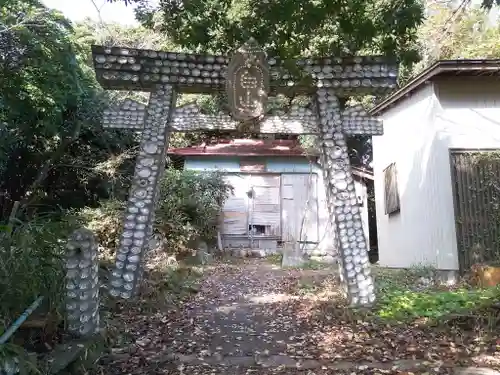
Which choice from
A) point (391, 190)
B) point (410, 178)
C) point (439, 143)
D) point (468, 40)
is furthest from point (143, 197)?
point (468, 40)

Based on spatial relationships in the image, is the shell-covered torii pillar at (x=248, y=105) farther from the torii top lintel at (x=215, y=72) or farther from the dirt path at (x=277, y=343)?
the dirt path at (x=277, y=343)

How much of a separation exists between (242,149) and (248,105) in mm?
8816

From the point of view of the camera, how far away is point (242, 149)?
52.3 ft

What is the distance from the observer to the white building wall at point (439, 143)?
9.08 meters

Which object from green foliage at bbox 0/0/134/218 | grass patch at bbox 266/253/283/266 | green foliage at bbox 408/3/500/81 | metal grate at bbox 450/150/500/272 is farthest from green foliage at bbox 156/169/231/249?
green foliage at bbox 408/3/500/81

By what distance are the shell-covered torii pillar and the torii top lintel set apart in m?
0.01

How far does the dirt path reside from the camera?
4457mm

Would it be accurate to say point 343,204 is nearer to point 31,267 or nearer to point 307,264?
point 31,267

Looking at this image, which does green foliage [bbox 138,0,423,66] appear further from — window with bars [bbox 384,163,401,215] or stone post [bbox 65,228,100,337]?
window with bars [bbox 384,163,401,215]

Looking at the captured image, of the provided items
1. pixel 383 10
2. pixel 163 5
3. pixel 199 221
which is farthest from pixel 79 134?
pixel 383 10

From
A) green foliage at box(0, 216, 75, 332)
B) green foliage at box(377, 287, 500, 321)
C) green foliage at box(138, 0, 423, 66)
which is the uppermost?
green foliage at box(138, 0, 423, 66)

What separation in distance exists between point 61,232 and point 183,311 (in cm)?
263

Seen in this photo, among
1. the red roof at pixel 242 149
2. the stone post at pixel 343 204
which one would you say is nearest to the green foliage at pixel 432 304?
the stone post at pixel 343 204

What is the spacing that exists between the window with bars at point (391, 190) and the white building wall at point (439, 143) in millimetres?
942
